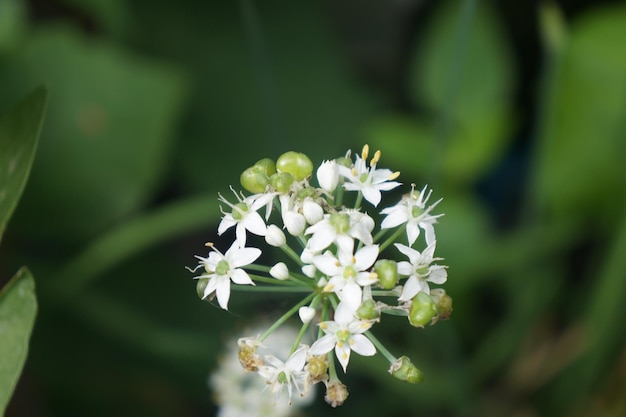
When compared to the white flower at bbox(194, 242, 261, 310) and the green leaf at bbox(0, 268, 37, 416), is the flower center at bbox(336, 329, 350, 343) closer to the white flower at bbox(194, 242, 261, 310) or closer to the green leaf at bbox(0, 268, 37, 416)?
the white flower at bbox(194, 242, 261, 310)

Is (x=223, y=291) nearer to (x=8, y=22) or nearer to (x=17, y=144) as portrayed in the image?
(x=17, y=144)

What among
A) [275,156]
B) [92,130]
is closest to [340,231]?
[275,156]

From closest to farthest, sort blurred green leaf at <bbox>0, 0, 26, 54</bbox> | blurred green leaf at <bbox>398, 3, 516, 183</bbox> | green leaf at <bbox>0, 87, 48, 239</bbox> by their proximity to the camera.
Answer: green leaf at <bbox>0, 87, 48, 239</bbox>, blurred green leaf at <bbox>0, 0, 26, 54</bbox>, blurred green leaf at <bbox>398, 3, 516, 183</bbox>

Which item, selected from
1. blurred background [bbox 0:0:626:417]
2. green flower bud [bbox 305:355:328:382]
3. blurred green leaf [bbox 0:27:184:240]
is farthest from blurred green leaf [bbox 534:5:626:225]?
green flower bud [bbox 305:355:328:382]

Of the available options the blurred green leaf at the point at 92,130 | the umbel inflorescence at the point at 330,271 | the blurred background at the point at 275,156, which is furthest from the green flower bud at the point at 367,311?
the blurred green leaf at the point at 92,130

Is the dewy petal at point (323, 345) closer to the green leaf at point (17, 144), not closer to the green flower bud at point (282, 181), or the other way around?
the green flower bud at point (282, 181)

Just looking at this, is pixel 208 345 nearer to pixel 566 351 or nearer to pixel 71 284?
pixel 71 284
